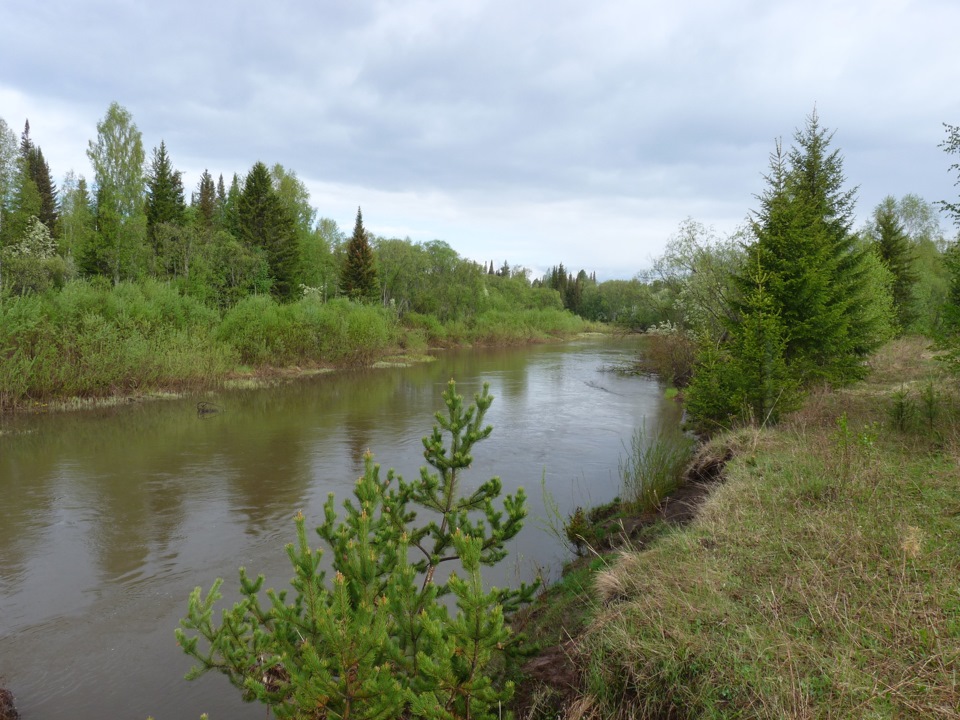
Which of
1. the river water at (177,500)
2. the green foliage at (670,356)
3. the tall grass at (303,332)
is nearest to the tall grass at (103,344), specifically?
the river water at (177,500)

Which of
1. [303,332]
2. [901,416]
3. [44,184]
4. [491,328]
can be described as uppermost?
[44,184]

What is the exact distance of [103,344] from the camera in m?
18.6

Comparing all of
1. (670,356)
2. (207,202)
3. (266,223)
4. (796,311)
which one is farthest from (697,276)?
(207,202)

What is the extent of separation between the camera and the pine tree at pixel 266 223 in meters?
40.1

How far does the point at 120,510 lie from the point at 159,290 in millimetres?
16759

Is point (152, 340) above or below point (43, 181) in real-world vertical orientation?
below

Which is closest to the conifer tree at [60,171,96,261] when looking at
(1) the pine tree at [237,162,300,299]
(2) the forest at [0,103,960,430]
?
(2) the forest at [0,103,960,430]

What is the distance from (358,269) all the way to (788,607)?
45587 mm

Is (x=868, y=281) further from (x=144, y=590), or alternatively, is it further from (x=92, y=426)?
(x=92, y=426)

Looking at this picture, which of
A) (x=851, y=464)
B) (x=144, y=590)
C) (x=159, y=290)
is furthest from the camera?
(x=159, y=290)

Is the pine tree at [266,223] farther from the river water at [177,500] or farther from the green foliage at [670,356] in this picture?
the green foliage at [670,356]

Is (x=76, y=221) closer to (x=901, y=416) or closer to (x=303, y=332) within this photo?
(x=303, y=332)

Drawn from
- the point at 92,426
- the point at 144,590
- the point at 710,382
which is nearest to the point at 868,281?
the point at 710,382

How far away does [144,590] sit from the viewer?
6961 mm
